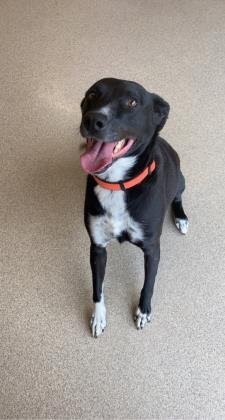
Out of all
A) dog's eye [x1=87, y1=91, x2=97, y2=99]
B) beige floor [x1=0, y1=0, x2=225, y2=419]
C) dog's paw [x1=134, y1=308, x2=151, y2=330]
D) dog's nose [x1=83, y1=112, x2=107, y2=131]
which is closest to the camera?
dog's nose [x1=83, y1=112, x2=107, y2=131]

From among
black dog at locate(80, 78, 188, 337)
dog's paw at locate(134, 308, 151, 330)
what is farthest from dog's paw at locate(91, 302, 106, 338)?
dog's paw at locate(134, 308, 151, 330)

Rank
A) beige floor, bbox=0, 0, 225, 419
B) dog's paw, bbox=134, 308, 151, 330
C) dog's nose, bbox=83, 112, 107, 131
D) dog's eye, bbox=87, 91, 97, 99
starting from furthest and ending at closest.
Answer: dog's paw, bbox=134, 308, 151, 330 → beige floor, bbox=0, 0, 225, 419 → dog's eye, bbox=87, 91, 97, 99 → dog's nose, bbox=83, 112, 107, 131

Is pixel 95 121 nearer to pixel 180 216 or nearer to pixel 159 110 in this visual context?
pixel 159 110

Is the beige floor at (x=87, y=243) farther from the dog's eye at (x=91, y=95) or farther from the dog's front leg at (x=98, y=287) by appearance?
the dog's eye at (x=91, y=95)

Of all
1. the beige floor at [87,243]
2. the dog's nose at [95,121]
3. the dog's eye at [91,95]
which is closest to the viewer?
the dog's nose at [95,121]

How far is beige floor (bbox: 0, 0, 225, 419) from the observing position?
4.89 feet

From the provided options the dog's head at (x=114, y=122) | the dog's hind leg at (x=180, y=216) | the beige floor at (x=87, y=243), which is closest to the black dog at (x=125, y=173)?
the dog's head at (x=114, y=122)

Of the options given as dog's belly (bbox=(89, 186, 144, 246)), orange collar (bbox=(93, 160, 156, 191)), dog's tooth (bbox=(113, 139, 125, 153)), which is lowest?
dog's belly (bbox=(89, 186, 144, 246))

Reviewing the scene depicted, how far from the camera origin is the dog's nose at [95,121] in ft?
3.76

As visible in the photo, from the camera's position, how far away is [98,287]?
158 cm

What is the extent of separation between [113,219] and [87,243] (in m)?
0.48

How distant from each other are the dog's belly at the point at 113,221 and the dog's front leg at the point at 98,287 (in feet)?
0.32

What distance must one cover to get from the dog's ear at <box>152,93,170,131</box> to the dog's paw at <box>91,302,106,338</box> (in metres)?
0.67

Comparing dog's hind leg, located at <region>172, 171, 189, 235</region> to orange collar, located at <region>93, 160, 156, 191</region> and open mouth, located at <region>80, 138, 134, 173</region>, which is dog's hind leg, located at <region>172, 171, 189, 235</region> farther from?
open mouth, located at <region>80, 138, 134, 173</region>
